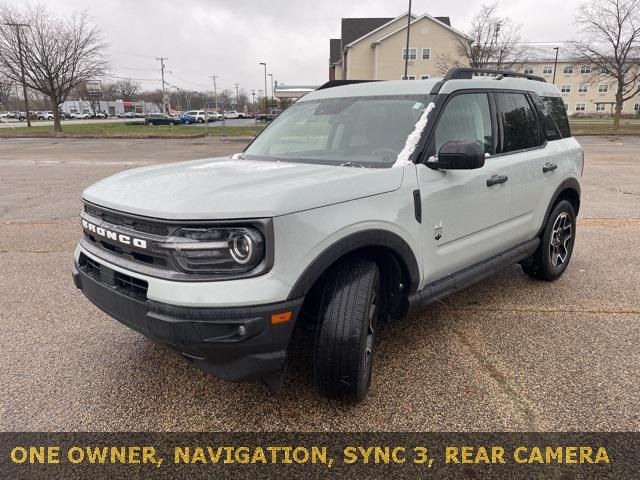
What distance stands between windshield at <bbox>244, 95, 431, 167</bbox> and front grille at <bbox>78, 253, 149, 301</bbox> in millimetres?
1397

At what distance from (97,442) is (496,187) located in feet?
9.76

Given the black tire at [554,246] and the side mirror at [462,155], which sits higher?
the side mirror at [462,155]

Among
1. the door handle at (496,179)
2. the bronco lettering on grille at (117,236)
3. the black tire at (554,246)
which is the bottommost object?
the black tire at (554,246)

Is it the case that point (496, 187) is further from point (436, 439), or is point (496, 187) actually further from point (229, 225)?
point (229, 225)

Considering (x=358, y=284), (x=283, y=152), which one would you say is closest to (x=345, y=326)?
(x=358, y=284)

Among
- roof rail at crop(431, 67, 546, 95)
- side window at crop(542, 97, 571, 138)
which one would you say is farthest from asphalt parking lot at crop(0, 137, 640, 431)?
roof rail at crop(431, 67, 546, 95)

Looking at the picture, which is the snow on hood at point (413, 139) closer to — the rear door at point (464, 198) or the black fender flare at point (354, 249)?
the rear door at point (464, 198)

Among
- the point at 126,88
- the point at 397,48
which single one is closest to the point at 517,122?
the point at 397,48

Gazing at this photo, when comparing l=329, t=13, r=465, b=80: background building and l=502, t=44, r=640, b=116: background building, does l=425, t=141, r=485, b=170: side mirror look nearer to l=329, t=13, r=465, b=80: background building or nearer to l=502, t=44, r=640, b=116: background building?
l=329, t=13, r=465, b=80: background building

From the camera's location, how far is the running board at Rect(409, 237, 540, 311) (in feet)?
9.62

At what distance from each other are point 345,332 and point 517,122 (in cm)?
248

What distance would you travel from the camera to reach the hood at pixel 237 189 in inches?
81.7

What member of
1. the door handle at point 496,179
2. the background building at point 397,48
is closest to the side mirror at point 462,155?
the door handle at point 496,179

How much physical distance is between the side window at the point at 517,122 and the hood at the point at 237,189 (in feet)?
4.73
